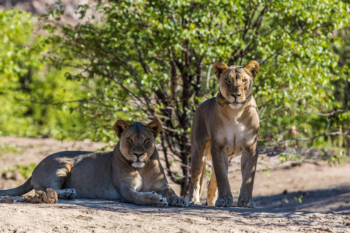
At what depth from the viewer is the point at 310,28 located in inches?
316

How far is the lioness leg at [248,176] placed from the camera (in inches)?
210

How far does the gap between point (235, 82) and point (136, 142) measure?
48.7 inches

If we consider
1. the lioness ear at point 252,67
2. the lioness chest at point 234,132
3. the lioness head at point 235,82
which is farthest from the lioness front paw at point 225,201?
the lioness ear at point 252,67

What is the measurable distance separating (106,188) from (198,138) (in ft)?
4.21

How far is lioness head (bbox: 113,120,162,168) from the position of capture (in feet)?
17.4

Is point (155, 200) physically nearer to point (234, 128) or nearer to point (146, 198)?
point (146, 198)

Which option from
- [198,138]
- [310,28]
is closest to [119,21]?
[198,138]

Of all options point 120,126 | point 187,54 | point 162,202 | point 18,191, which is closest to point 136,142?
point 120,126

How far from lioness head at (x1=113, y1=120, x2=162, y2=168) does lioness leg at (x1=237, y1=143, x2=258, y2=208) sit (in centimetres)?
102

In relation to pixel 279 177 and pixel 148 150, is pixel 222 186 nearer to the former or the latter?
pixel 148 150

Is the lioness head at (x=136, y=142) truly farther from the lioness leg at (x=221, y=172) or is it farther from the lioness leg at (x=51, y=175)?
the lioness leg at (x=51, y=175)

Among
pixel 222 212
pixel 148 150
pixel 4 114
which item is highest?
pixel 4 114

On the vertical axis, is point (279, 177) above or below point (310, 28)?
below

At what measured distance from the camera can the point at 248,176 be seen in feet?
17.7
